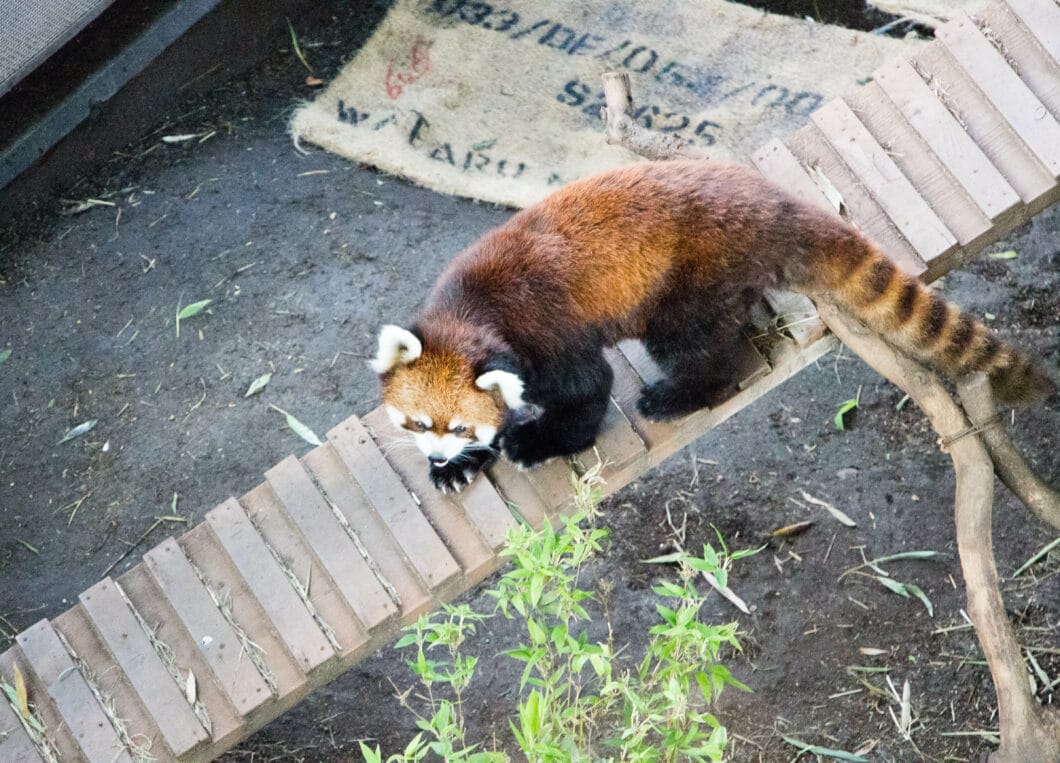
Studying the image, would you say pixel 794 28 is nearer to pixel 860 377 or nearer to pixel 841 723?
pixel 860 377

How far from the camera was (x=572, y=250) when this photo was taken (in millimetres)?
3072

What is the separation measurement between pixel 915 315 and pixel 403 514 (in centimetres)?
160

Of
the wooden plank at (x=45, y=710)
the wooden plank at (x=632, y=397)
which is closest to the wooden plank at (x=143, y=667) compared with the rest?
the wooden plank at (x=45, y=710)

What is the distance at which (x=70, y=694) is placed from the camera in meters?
3.26

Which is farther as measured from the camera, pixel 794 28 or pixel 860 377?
pixel 794 28

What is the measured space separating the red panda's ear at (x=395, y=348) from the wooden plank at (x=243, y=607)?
84cm

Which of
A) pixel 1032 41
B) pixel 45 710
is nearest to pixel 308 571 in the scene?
pixel 45 710

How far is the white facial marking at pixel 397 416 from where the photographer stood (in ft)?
10.4

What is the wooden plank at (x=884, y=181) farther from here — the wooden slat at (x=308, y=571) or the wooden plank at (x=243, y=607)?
the wooden plank at (x=243, y=607)

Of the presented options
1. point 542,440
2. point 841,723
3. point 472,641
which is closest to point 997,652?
point 841,723

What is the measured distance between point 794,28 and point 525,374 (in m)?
2.77

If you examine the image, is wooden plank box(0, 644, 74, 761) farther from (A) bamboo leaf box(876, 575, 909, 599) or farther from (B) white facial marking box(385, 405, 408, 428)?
(A) bamboo leaf box(876, 575, 909, 599)

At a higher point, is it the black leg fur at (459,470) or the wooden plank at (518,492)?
the black leg fur at (459,470)

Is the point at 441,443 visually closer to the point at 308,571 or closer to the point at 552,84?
the point at 308,571
